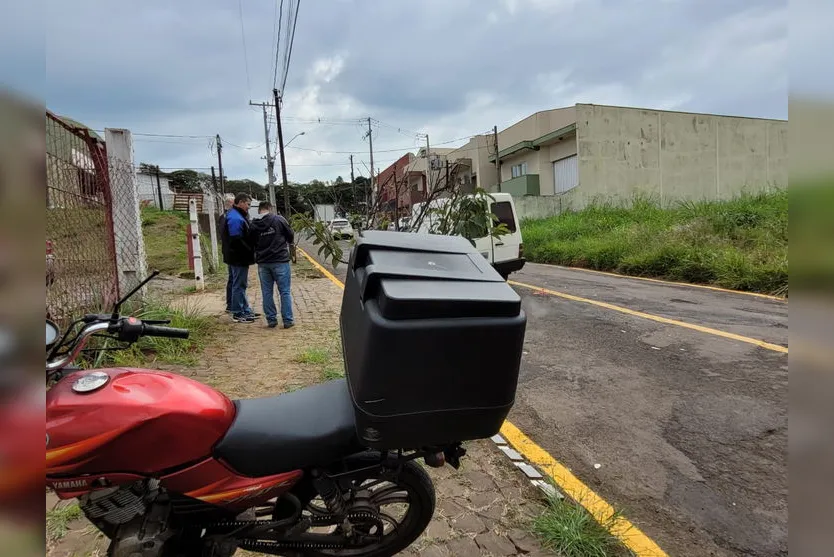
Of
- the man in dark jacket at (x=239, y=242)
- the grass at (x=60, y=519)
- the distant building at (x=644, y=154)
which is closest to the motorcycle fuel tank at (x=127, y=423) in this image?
the grass at (x=60, y=519)

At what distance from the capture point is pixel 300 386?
151 inches

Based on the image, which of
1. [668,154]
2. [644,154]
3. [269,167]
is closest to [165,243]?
[269,167]

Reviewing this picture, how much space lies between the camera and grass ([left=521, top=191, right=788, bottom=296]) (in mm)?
8273

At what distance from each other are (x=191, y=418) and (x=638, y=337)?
4.95 metres

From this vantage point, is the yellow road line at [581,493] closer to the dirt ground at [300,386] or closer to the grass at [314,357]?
the dirt ground at [300,386]

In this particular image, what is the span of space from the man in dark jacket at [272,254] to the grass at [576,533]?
4303 millimetres

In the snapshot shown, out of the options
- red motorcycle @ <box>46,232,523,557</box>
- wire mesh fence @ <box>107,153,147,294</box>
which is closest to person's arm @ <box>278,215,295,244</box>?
wire mesh fence @ <box>107,153,147,294</box>

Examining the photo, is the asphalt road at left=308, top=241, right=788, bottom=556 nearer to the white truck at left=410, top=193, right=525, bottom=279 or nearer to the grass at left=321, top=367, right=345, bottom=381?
the grass at left=321, top=367, right=345, bottom=381

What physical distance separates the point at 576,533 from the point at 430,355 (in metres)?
1.27

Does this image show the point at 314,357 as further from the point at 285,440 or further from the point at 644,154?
the point at 644,154

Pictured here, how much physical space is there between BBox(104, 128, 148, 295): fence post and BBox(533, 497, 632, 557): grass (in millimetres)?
4804
